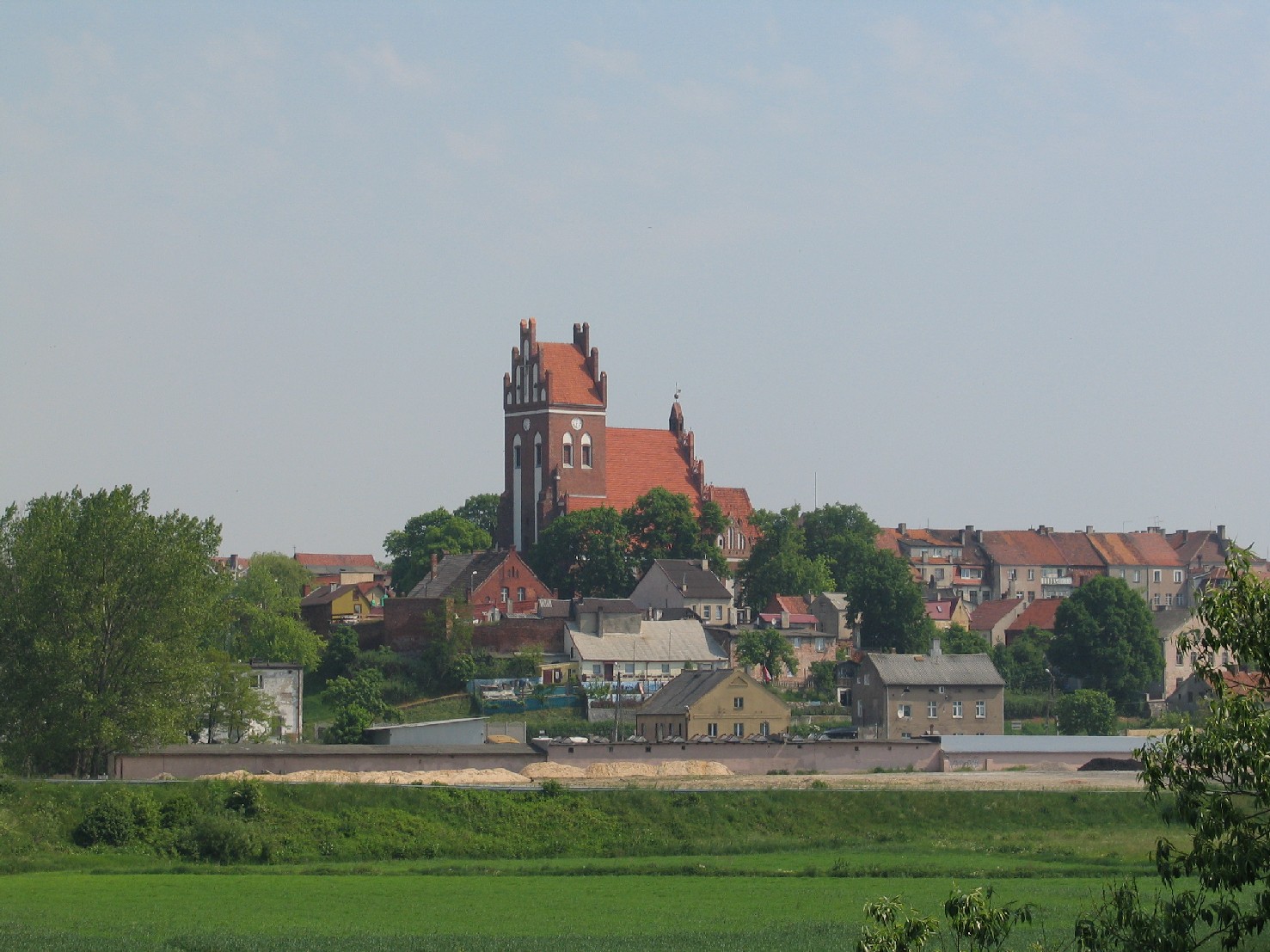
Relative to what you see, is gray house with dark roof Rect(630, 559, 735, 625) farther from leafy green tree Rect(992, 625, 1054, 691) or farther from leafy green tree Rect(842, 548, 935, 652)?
leafy green tree Rect(992, 625, 1054, 691)

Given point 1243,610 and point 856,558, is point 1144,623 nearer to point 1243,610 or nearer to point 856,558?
point 856,558

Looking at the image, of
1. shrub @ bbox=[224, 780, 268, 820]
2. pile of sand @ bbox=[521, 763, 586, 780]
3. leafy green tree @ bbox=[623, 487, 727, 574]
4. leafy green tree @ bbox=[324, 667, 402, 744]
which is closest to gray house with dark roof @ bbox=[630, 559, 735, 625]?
leafy green tree @ bbox=[623, 487, 727, 574]

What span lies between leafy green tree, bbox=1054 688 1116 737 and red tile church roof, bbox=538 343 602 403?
4364cm

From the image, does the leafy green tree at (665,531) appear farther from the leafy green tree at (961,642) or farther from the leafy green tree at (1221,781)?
the leafy green tree at (1221,781)

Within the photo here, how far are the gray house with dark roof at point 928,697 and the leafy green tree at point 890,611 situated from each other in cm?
1821

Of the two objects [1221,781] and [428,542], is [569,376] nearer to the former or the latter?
[428,542]

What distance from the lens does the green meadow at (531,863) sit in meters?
32.7

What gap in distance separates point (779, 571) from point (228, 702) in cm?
5111

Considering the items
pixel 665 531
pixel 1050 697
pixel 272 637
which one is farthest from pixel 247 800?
pixel 665 531

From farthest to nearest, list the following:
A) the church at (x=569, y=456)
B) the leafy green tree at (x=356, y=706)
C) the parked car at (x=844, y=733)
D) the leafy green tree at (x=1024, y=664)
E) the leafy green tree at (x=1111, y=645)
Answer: the church at (x=569, y=456) → the leafy green tree at (x=1024, y=664) → the leafy green tree at (x=1111, y=645) → the parked car at (x=844, y=733) → the leafy green tree at (x=356, y=706)

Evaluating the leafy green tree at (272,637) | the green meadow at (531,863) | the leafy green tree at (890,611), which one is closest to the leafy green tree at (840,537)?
the leafy green tree at (890,611)

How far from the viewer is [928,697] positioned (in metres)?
84.0

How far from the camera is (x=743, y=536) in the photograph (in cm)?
12069

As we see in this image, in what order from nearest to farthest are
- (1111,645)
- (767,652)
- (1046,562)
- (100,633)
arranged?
(100,633) → (767,652) → (1111,645) → (1046,562)
